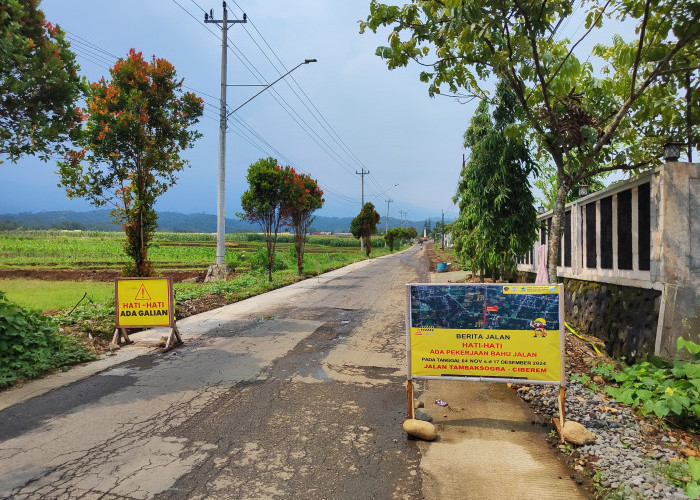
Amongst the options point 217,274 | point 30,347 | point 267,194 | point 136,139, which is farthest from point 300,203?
point 30,347

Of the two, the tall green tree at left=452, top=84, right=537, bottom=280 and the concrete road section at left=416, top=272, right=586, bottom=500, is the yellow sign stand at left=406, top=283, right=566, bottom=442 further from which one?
the tall green tree at left=452, top=84, right=537, bottom=280

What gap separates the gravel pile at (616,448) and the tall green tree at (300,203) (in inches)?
574

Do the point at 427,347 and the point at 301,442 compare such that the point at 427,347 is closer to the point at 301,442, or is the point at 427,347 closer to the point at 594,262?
the point at 301,442

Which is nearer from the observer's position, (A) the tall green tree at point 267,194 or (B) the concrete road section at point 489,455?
(B) the concrete road section at point 489,455

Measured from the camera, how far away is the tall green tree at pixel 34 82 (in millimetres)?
5648

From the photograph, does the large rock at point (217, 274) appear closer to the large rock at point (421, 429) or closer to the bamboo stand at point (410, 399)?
the bamboo stand at point (410, 399)

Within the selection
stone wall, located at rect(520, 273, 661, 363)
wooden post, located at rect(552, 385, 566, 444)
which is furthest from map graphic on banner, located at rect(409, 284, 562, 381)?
stone wall, located at rect(520, 273, 661, 363)

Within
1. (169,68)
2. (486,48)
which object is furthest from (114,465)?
(169,68)

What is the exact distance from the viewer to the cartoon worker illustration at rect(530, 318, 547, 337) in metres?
4.20

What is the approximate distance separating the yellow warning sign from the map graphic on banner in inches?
191

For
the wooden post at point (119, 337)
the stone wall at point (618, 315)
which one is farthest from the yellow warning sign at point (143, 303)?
the stone wall at point (618, 315)

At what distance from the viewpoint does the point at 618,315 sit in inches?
250

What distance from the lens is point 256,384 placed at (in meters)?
5.40

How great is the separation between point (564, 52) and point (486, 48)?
190cm
